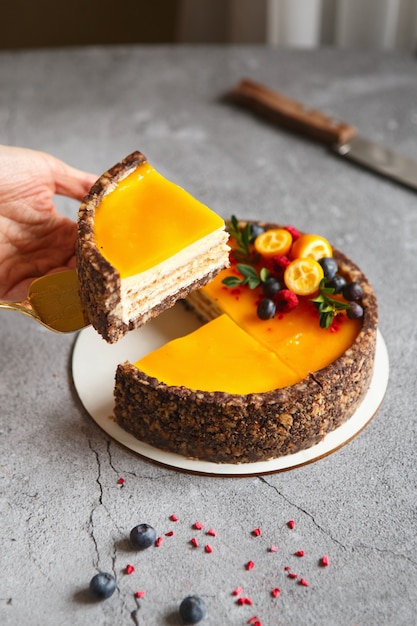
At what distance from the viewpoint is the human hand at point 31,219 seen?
2.85 metres

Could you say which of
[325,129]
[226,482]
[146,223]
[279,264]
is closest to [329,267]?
[279,264]

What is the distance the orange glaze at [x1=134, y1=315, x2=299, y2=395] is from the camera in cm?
225

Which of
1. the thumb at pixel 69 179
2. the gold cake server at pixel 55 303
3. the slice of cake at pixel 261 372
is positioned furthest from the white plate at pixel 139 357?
the thumb at pixel 69 179

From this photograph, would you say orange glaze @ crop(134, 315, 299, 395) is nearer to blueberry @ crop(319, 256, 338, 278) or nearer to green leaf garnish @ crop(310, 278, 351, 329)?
green leaf garnish @ crop(310, 278, 351, 329)

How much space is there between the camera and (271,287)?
2.51 m

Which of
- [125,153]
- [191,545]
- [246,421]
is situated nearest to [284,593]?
[191,545]

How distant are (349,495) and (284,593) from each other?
1.28 feet

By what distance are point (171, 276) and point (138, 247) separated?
183 mm

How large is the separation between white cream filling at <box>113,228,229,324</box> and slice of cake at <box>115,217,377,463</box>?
0.10 m

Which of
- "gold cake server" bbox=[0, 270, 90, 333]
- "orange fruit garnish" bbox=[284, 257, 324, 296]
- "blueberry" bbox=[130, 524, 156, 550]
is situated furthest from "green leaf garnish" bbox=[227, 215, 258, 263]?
"blueberry" bbox=[130, 524, 156, 550]

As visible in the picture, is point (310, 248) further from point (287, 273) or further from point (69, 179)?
point (69, 179)

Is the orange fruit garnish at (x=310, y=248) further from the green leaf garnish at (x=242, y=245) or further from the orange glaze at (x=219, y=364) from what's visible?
the orange glaze at (x=219, y=364)

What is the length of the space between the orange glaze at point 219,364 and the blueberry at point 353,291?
13.9 inches

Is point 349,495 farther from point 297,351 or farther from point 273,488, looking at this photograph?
point 297,351
